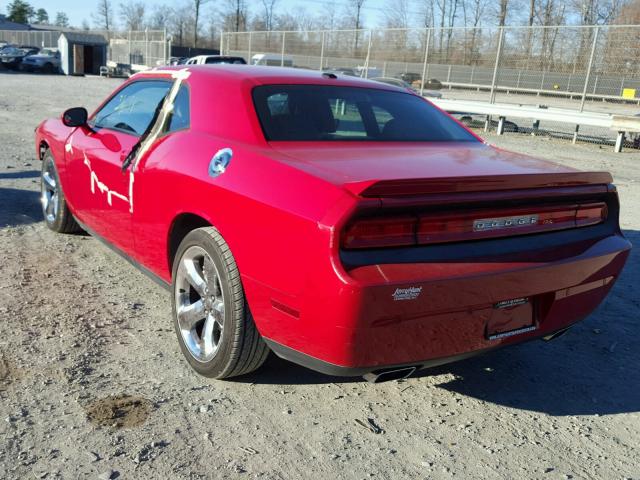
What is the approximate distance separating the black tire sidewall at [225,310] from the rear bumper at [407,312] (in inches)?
6.9

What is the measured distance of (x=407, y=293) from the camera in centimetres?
239

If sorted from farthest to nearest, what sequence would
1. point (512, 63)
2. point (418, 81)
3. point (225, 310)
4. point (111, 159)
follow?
point (418, 81) < point (512, 63) < point (111, 159) < point (225, 310)

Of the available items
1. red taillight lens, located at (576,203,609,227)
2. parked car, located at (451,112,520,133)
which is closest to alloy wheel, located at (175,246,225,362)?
red taillight lens, located at (576,203,609,227)

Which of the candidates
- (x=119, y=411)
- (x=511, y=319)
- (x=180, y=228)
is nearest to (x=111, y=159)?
(x=180, y=228)

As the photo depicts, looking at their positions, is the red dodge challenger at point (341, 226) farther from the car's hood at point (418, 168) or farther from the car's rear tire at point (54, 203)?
the car's rear tire at point (54, 203)

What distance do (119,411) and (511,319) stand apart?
185 centimetres

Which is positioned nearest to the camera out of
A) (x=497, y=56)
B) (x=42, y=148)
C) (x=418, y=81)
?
(x=42, y=148)

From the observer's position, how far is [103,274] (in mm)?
4582

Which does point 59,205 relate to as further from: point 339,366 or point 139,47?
point 139,47

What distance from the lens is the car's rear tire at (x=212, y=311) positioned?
2.87m

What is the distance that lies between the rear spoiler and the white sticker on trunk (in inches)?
14.7

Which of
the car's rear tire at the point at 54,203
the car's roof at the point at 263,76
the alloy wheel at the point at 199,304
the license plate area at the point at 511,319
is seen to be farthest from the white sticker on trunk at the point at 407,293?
the car's rear tire at the point at 54,203

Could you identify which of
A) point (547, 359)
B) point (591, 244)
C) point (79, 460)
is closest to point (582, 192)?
point (591, 244)

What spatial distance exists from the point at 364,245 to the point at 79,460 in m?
1.43
